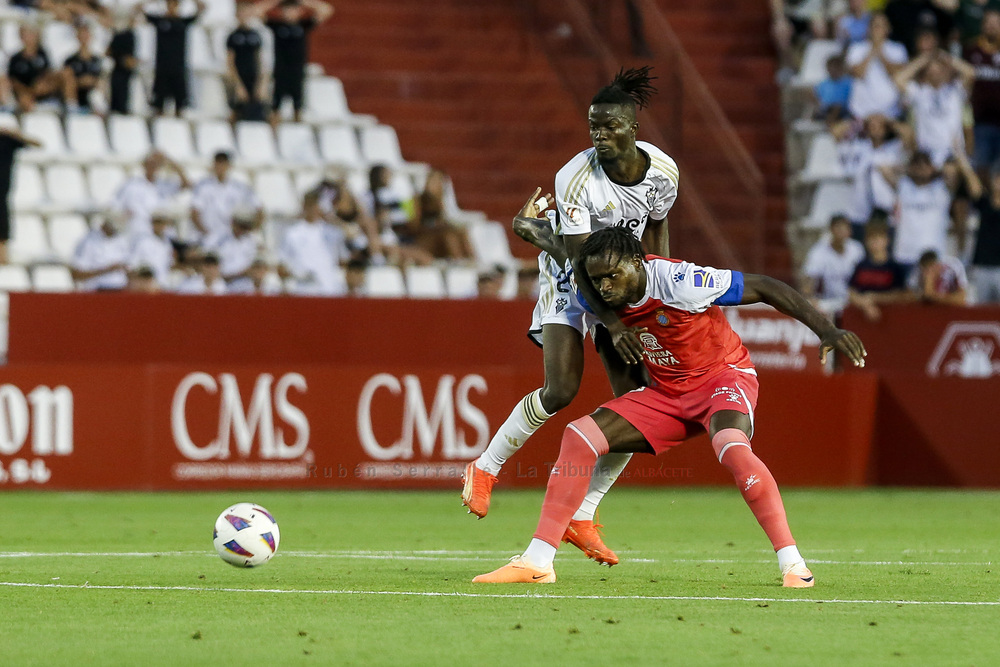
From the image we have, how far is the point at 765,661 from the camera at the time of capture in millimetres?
5426

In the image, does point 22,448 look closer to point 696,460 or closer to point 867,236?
point 696,460

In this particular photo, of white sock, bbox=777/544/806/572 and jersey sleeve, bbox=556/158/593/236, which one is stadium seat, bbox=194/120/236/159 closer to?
jersey sleeve, bbox=556/158/593/236

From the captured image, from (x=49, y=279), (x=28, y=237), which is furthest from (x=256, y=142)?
(x=49, y=279)

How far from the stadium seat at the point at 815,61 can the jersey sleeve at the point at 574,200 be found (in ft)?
46.6

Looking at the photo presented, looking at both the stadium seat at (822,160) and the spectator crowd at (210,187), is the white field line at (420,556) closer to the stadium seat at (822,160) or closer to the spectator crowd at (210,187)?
the spectator crowd at (210,187)

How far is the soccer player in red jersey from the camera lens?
730cm

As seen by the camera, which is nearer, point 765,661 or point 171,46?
point 765,661

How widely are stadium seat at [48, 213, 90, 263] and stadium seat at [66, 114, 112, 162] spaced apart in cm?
104

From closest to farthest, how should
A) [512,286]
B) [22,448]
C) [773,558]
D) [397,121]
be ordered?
[773,558] < [22,448] < [512,286] < [397,121]

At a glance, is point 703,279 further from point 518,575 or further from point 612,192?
point 518,575

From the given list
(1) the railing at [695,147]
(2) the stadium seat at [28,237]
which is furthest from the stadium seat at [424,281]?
(2) the stadium seat at [28,237]

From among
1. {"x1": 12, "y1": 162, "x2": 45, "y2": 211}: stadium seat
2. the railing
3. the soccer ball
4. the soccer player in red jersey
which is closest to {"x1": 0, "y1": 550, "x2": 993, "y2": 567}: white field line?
the soccer ball

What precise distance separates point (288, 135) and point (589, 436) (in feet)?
41.1

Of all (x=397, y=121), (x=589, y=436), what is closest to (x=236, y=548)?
(x=589, y=436)
